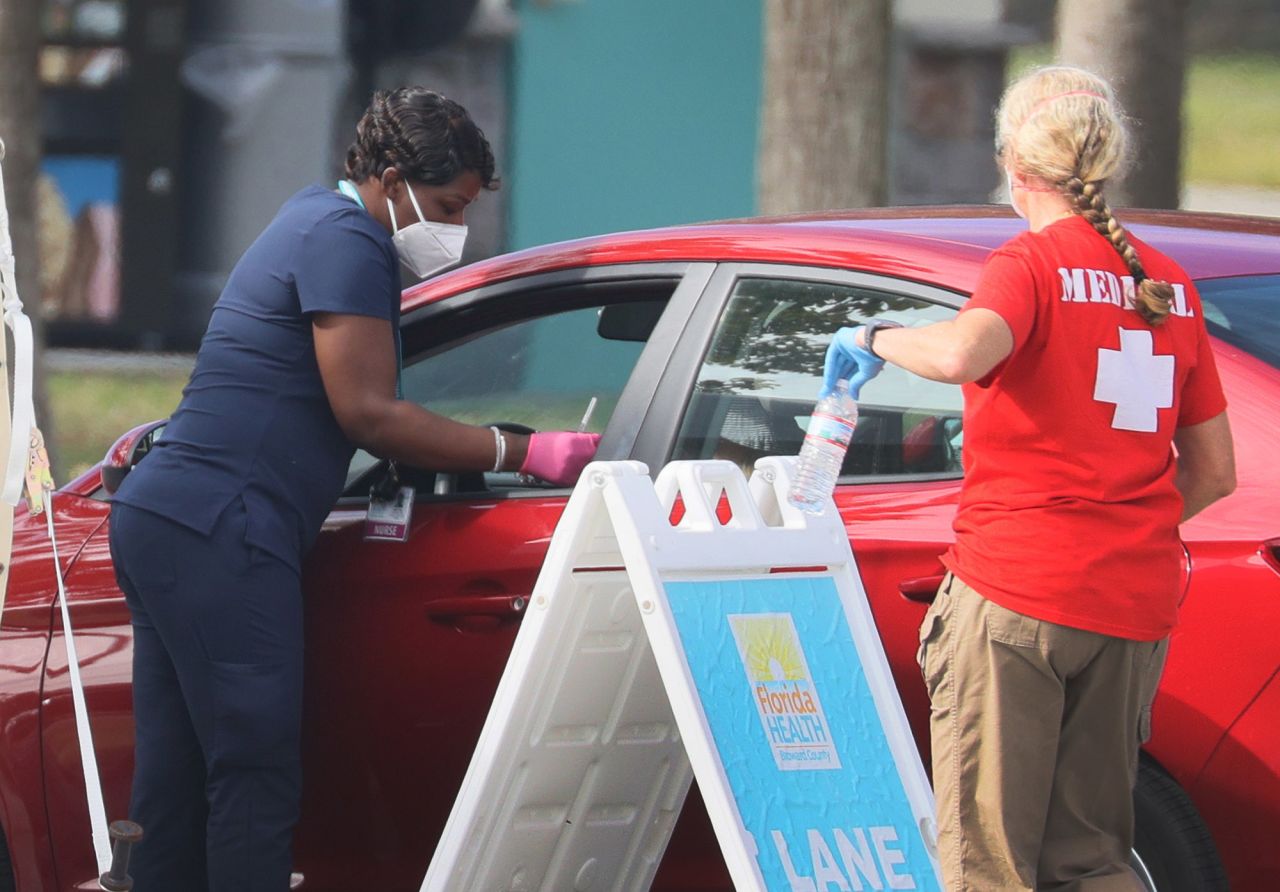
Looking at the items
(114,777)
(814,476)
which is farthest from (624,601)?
(114,777)

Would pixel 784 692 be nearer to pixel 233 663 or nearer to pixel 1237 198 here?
pixel 233 663

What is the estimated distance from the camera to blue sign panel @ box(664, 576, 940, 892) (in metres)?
2.92

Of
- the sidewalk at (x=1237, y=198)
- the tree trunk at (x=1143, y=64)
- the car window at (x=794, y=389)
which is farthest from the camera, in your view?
the sidewalk at (x=1237, y=198)

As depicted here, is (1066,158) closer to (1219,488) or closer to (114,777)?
(1219,488)

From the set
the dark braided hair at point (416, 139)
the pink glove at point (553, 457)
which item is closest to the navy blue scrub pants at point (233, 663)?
the pink glove at point (553, 457)

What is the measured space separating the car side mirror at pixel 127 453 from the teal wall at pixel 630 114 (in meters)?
8.34

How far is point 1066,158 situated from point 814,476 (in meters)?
0.64

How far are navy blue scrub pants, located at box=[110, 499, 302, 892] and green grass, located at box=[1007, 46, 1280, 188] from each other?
6648mm

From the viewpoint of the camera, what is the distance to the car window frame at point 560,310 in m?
3.51

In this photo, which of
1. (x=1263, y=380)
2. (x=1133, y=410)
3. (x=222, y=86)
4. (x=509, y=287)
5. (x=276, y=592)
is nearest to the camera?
(x=1133, y=410)

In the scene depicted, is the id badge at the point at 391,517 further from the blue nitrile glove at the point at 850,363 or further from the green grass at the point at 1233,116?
the green grass at the point at 1233,116

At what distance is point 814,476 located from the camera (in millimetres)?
3025

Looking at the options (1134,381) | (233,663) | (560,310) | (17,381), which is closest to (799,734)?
(1134,381)

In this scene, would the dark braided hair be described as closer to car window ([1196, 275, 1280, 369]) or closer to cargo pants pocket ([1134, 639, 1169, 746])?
car window ([1196, 275, 1280, 369])
